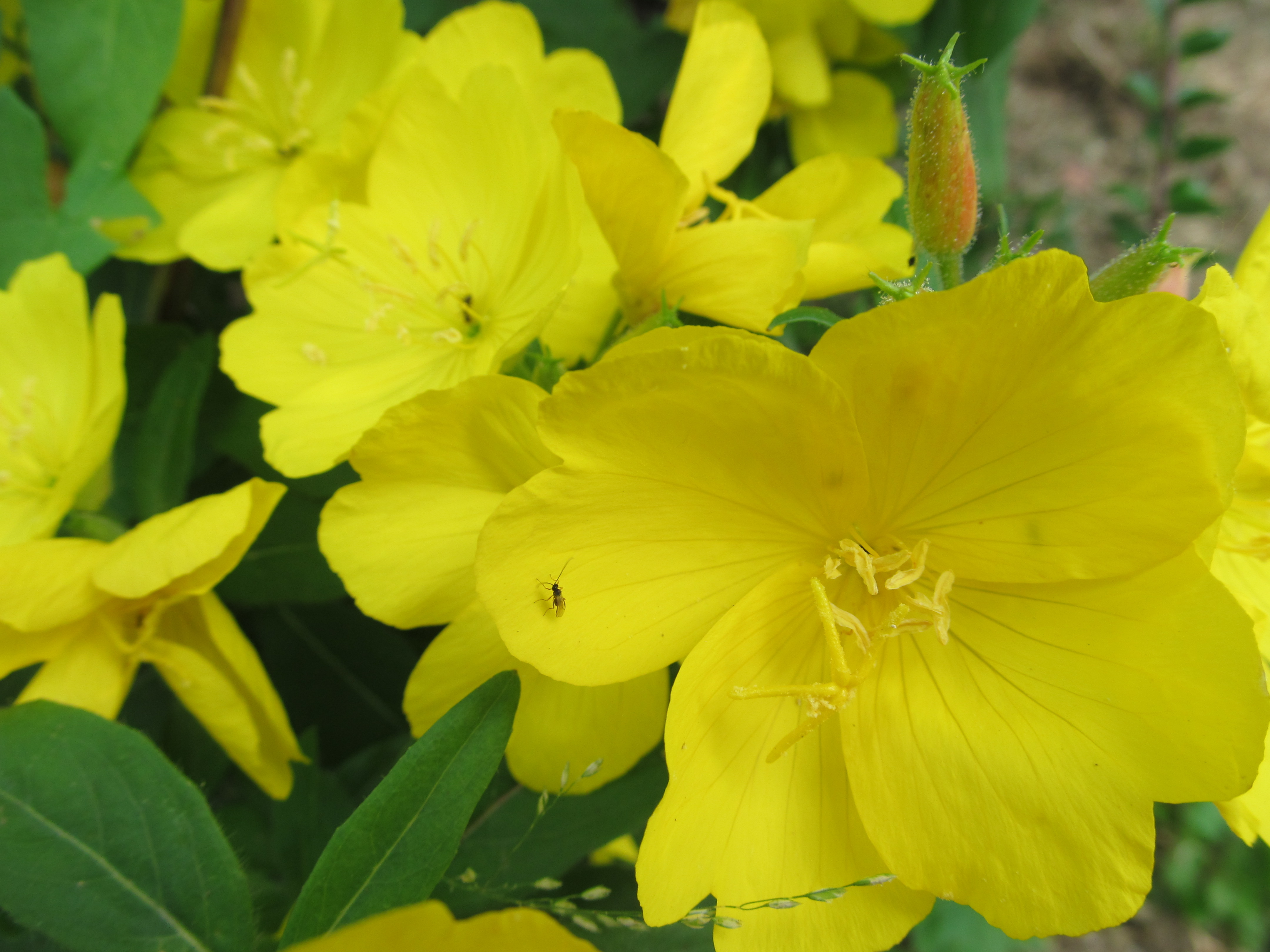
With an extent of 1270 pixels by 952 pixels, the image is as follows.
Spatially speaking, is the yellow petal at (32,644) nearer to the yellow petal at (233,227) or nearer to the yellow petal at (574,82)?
the yellow petal at (233,227)

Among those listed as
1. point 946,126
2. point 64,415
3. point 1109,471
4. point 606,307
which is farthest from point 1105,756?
point 64,415

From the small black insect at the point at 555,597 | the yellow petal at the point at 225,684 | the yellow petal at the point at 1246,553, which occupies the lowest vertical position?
the yellow petal at the point at 225,684

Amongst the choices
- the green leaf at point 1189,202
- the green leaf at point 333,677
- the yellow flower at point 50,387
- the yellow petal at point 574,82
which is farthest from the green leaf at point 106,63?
the green leaf at point 1189,202

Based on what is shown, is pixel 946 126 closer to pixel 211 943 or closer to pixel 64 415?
pixel 211 943

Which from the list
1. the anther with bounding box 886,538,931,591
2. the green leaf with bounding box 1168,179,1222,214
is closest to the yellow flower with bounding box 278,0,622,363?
the anther with bounding box 886,538,931,591

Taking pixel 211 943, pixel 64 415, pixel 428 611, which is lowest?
pixel 211 943

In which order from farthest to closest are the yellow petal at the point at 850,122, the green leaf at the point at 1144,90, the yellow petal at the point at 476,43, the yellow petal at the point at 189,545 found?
Result: the green leaf at the point at 1144,90, the yellow petal at the point at 850,122, the yellow petal at the point at 476,43, the yellow petal at the point at 189,545

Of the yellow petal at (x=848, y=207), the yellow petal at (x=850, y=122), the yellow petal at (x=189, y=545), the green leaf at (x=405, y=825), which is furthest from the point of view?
the yellow petal at (x=850, y=122)
